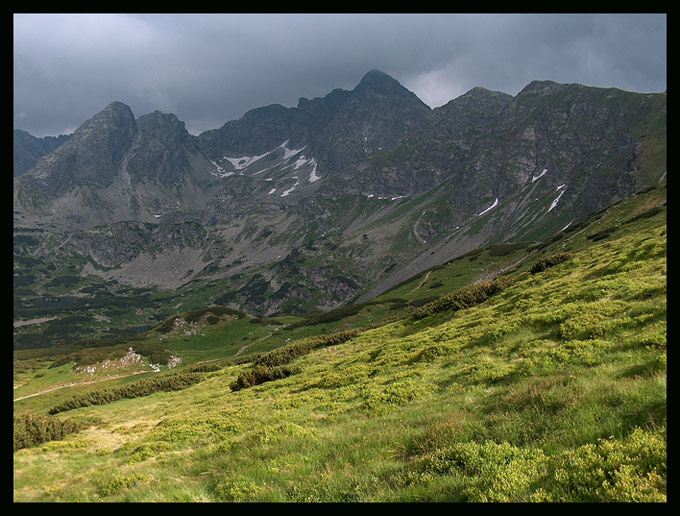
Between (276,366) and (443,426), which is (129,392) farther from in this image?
(443,426)

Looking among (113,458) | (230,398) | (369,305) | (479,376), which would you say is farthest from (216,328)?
(479,376)

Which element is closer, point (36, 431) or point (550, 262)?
point (36, 431)

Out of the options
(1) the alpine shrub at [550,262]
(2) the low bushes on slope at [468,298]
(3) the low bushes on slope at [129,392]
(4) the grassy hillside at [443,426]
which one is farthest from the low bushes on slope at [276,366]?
(1) the alpine shrub at [550,262]

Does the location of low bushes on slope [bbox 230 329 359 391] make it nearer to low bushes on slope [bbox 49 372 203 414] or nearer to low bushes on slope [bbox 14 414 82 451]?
low bushes on slope [bbox 49 372 203 414]

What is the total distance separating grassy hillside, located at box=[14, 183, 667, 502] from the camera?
657 centimetres

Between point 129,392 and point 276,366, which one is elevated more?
point 276,366

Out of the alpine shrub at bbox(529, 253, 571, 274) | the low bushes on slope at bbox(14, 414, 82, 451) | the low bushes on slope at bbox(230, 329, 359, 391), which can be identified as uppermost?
the alpine shrub at bbox(529, 253, 571, 274)

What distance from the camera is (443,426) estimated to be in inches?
369

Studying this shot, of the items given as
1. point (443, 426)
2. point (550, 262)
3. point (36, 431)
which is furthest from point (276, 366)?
point (550, 262)

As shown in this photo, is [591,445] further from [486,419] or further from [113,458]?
[113,458]

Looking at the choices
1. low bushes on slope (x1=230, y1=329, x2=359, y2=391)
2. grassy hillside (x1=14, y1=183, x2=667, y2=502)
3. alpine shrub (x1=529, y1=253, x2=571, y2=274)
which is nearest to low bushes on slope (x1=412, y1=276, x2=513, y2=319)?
alpine shrub (x1=529, y1=253, x2=571, y2=274)

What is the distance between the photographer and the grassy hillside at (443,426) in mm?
6566

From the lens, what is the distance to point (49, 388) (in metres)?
55.1

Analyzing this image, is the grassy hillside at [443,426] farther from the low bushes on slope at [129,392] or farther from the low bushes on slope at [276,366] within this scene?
the low bushes on slope at [129,392]
